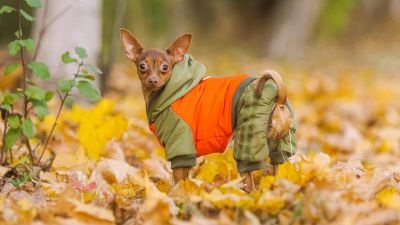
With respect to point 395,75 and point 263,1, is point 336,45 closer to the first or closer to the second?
point 263,1

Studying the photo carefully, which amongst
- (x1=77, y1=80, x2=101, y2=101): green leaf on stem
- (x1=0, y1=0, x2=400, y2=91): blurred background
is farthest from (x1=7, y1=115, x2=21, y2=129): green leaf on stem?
(x1=0, y1=0, x2=400, y2=91): blurred background

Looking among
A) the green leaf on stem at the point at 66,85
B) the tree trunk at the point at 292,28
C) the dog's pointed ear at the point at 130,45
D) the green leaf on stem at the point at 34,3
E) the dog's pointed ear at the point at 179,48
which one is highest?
the tree trunk at the point at 292,28

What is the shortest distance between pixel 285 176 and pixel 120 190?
0.95 m

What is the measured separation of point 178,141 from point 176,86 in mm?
310

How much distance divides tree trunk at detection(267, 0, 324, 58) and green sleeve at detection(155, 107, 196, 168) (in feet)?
45.3

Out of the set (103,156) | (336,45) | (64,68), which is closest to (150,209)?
(103,156)

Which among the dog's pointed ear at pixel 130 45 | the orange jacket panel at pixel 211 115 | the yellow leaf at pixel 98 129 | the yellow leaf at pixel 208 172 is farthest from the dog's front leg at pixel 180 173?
the yellow leaf at pixel 98 129

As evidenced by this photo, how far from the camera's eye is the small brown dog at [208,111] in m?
3.48

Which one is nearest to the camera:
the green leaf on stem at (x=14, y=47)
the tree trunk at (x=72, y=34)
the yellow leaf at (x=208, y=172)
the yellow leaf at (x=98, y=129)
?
the green leaf on stem at (x=14, y=47)

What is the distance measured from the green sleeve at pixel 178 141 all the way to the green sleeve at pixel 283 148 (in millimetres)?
434

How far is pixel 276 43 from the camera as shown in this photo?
17.7 m

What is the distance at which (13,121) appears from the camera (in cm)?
389

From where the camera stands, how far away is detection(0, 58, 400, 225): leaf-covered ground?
2.95 metres

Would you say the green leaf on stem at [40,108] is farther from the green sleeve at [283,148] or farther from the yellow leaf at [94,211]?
the green sleeve at [283,148]
